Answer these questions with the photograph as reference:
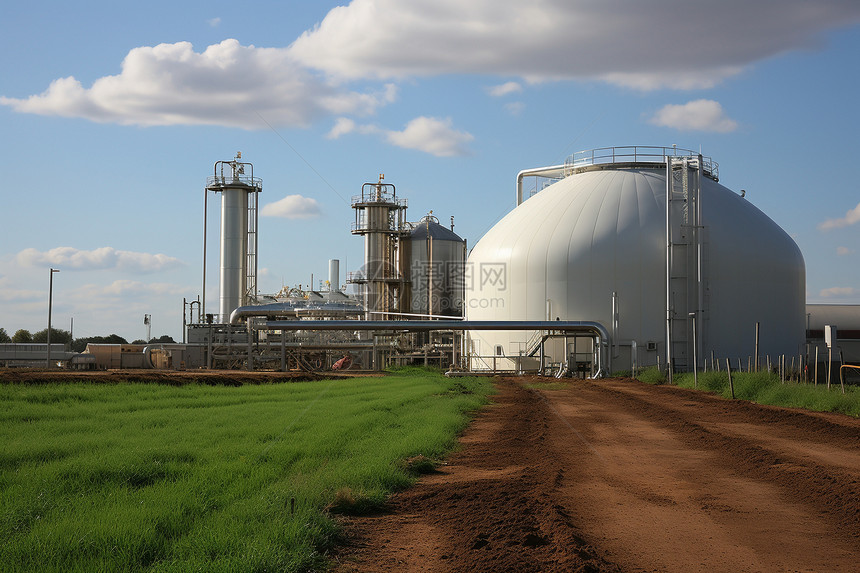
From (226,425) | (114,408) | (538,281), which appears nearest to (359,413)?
(226,425)

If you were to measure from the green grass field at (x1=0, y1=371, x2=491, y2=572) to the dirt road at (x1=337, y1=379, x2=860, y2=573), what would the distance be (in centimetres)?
66

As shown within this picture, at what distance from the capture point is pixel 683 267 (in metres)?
45.2

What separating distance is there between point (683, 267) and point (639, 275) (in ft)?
8.04

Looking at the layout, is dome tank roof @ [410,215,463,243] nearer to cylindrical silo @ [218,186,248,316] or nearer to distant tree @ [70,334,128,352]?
cylindrical silo @ [218,186,248,316]

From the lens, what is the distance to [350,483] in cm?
1005

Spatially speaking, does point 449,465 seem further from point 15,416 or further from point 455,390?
point 455,390

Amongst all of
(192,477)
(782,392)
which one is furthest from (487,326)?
(192,477)

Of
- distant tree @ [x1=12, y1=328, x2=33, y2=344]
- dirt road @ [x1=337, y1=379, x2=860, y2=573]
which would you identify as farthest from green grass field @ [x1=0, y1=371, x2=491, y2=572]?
distant tree @ [x1=12, y1=328, x2=33, y2=344]

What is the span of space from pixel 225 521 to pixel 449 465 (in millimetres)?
5582

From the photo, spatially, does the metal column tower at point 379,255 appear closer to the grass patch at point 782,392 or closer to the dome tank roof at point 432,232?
the dome tank roof at point 432,232

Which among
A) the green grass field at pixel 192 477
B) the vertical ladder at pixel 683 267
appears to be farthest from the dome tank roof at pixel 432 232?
the green grass field at pixel 192 477

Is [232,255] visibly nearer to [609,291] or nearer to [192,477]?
[609,291]

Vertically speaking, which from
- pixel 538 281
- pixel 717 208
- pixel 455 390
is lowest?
pixel 455 390

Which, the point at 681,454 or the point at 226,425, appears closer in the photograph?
the point at 681,454
